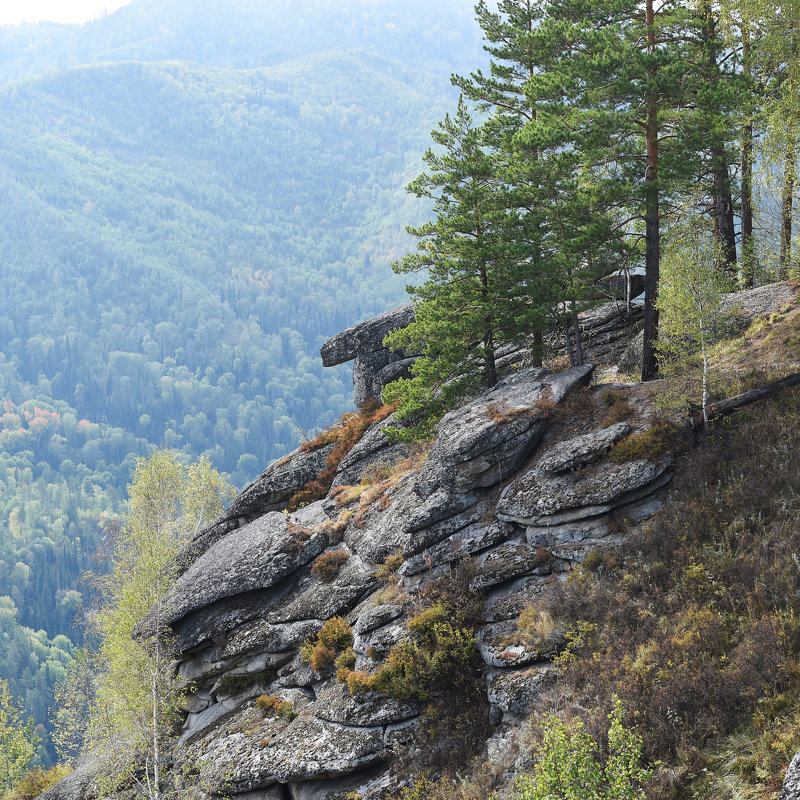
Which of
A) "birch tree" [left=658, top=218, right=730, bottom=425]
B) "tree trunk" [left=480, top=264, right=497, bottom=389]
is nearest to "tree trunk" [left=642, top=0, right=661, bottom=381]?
"birch tree" [left=658, top=218, right=730, bottom=425]

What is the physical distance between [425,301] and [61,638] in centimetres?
13577

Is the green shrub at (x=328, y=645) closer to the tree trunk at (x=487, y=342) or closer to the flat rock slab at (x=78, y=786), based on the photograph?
the tree trunk at (x=487, y=342)

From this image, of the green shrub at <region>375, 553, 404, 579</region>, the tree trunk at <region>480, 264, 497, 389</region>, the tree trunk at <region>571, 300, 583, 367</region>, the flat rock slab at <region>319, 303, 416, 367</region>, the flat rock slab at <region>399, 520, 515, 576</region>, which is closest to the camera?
the flat rock slab at <region>399, 520, 515, 576</region>

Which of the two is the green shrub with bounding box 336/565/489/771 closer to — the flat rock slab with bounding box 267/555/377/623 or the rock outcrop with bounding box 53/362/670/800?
the rock outcrop with bounding box 53/362/670/800

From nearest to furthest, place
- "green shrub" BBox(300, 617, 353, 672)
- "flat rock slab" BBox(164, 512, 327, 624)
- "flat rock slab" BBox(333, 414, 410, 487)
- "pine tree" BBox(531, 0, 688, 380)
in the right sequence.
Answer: "pine tree" BBox(531, 0, 688, 380), "green shrub" BBox(300, 617, 353, 672), "flat rock slab" BBox(164, 512, 327, 624), "flat rock slab" BBox(333, 414, 410, 487)

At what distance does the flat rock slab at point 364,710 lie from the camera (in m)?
17.0

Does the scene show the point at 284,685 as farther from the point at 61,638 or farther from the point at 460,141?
the point at 61,638

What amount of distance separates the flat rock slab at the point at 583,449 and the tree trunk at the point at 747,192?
6.54 meters

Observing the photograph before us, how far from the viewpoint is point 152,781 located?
72.5 ft

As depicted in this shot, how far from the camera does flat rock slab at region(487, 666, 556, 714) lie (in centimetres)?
1455

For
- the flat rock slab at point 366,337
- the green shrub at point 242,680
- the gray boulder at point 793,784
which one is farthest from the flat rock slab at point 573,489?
the flat rock slab at point 366,337

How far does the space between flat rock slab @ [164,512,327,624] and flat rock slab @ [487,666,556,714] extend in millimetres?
10433

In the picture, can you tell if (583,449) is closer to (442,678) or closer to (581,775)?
(442,678)

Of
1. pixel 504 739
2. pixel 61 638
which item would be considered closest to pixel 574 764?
pixel 504 739
